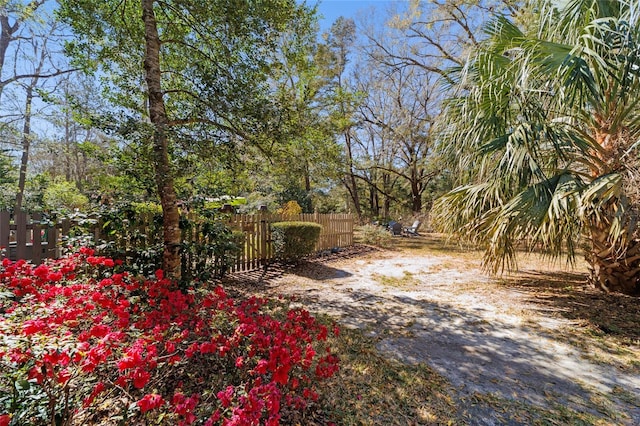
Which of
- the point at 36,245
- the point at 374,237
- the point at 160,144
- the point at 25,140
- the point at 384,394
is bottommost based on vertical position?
the point at 384,394

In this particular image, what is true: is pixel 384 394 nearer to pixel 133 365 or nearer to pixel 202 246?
pixel 133 365

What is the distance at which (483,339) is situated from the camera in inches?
135

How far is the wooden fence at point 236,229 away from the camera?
3.72 m

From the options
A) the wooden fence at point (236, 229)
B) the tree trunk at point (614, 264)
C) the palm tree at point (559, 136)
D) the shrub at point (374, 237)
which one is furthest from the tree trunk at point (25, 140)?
the tree trunk at point (614, 264)

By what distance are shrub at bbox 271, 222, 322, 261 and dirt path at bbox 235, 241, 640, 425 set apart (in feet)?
2.47

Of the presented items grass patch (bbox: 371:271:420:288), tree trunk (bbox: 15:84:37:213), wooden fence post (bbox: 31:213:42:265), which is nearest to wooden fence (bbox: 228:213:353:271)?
grass patch (bbox: 371:271:420:288)

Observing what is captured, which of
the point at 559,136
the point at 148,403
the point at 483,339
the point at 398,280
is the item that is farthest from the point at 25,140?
the point at 559,136

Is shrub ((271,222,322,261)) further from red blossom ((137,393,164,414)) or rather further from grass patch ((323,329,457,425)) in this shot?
red blossom ((137,393,164,414))

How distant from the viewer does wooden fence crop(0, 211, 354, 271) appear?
12.2 ft

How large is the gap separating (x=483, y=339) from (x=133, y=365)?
359 centimetres

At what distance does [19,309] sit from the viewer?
6.16ft

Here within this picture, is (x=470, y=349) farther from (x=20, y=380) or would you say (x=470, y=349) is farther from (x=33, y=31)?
(x=33, y=31)

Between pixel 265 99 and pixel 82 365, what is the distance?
10.6ft

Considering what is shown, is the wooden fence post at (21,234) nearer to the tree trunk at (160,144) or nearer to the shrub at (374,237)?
the tree trunk at (160,144)
